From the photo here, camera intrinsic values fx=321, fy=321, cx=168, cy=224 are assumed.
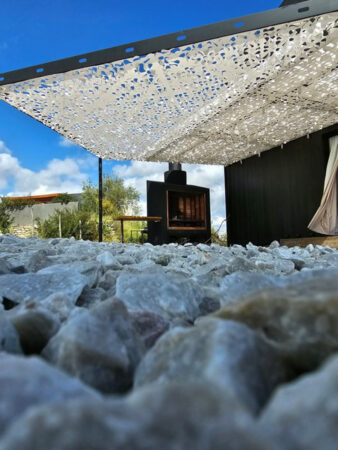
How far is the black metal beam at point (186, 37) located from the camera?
107 inches

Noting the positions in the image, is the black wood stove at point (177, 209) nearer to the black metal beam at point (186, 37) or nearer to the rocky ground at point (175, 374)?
the black metal beam at point (186, 37)

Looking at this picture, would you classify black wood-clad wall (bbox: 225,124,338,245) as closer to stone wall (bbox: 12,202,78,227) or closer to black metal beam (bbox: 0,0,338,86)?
black metal beam (bbox: 0,0,338,86)

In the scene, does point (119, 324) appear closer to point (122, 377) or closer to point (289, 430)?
point (122, 377)

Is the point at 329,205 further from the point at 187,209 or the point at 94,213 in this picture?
the point at 94,213

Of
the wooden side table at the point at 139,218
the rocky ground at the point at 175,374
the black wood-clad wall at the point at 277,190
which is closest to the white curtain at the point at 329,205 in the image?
the black wood-clad wall at the point at 277,190

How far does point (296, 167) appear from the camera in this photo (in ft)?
22.4

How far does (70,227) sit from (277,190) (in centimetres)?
670

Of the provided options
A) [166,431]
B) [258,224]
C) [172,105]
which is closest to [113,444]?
[166,431]

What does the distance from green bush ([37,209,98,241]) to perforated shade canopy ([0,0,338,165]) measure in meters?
5.08

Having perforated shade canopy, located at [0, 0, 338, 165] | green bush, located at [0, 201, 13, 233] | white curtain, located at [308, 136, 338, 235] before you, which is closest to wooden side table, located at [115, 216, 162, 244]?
perforated shade canopy, located at [0, 0, 338, 165]

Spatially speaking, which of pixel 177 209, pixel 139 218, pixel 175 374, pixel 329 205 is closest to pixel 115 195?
pixel 177 209

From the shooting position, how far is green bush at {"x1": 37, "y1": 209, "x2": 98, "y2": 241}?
10602 millimetres

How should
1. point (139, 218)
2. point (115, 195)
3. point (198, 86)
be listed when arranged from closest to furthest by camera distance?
point (198, 86)
point (139, 218)
point (115, 195)

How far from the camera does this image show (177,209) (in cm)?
837
